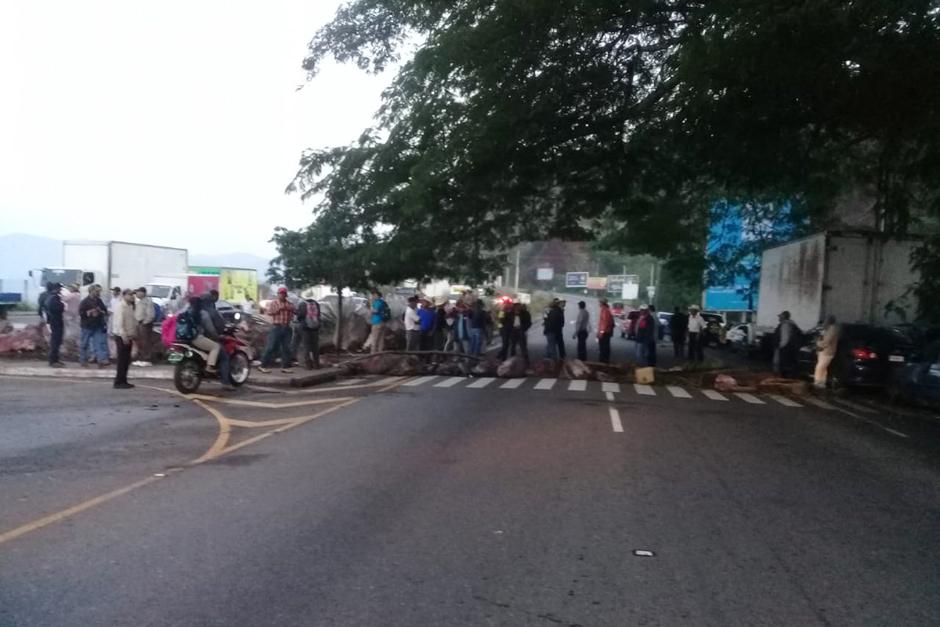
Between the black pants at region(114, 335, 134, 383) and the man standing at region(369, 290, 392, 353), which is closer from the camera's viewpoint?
the black pants at region(114, 335, 134, 383)

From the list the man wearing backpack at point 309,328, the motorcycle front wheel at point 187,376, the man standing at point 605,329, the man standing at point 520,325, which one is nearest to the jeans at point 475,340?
the man standing at point 520,325

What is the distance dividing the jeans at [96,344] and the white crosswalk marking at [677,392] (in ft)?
37.5

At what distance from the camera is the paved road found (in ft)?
17.9

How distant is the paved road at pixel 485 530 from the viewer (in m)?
5.45

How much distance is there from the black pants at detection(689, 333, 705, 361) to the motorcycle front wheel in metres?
16.1

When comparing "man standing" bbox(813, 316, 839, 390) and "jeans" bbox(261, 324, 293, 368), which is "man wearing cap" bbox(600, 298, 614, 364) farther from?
"jeans" bbox(261, 324, 293, 368)

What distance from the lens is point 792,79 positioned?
527 inches

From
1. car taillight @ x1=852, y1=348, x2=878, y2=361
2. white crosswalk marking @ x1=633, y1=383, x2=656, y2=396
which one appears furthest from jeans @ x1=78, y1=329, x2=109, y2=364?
car taillight @ x1=852, y1=348, x2=878, y2=361

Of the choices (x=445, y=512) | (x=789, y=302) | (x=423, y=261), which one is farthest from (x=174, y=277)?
(x=445, y=512)

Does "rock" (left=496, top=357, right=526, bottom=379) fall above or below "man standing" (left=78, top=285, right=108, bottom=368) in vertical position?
below

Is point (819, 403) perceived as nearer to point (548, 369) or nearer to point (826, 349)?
point (826, 349)

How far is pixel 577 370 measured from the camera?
827 inches

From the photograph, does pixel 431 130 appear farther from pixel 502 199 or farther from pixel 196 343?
pixel 196 343

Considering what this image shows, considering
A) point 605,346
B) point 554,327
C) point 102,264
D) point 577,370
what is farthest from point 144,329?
point 102,264
